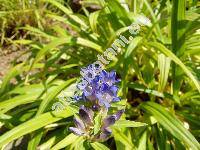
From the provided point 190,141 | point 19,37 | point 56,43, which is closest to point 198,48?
point 190,141

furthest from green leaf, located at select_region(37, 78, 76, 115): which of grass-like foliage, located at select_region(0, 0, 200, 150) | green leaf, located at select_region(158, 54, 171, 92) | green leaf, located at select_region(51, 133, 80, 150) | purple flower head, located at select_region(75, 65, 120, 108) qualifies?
purple flower head, located at select_region(75, 65, 120, 108)

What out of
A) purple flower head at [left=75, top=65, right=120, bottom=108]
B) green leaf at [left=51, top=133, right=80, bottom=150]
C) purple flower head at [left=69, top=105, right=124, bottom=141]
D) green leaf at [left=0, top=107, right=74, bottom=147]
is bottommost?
green leaf at [left=51, top=133, right=80, bottom=150]

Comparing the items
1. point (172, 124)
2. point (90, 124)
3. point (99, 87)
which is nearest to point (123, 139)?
point (172, 124)

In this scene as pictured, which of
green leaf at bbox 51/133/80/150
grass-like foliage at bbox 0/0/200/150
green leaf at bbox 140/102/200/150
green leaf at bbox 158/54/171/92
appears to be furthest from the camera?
green leaf at bbox 158/54/171/92

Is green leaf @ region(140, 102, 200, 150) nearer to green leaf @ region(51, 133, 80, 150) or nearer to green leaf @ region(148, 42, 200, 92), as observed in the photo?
green leaf @ region(148, 42, 200, 92)

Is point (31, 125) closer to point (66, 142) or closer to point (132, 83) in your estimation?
point (66, 142)

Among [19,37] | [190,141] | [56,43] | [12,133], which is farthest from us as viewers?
[19,37]

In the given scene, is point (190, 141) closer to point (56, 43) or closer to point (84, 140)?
point (84, 140)
